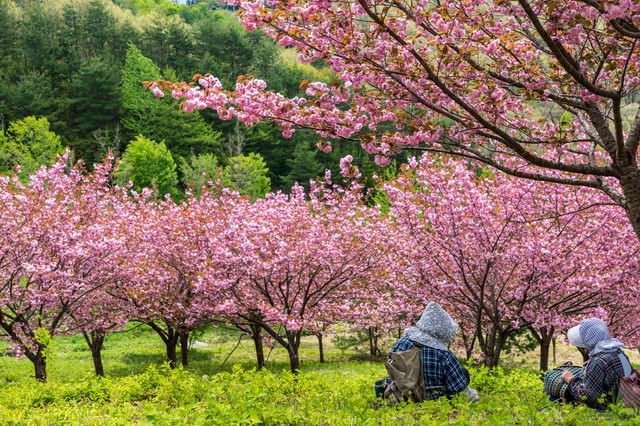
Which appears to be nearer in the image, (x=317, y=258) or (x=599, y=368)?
(x=599, y=368)

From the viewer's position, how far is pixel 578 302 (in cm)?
1378

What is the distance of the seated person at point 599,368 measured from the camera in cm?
573

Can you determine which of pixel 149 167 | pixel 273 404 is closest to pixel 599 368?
pixel 273 404

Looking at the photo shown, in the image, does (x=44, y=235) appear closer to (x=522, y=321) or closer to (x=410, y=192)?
(x=410, y=192)

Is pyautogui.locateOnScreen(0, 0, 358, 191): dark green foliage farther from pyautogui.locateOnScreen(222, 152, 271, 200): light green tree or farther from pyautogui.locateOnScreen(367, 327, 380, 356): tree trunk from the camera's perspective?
pyautogui.locateOnScreen(367, 327, 380, 356): tree trunk

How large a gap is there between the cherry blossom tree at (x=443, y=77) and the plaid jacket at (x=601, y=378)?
4.29ft

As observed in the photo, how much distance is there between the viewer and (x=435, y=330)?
5.71 meters

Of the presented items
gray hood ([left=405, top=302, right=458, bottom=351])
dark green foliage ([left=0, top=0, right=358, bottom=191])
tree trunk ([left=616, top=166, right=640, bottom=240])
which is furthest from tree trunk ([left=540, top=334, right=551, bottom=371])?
dark green foliage ([left=0, top=0, right=358, bottom=191])

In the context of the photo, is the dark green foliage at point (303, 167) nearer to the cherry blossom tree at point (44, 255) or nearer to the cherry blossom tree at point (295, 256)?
the cherry blossom tree at point (295, 256)

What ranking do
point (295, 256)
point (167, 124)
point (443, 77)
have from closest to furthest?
point (443, 77)
point (295, 256)
point (167, 124)

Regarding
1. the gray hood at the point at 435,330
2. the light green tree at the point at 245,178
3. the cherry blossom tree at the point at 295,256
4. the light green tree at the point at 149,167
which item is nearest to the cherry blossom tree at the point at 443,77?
the gray hood at the point at 435,330

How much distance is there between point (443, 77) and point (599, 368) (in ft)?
11.0

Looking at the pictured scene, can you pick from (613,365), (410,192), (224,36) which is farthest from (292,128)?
(224,36)

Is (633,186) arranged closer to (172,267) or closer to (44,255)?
(44,255)
